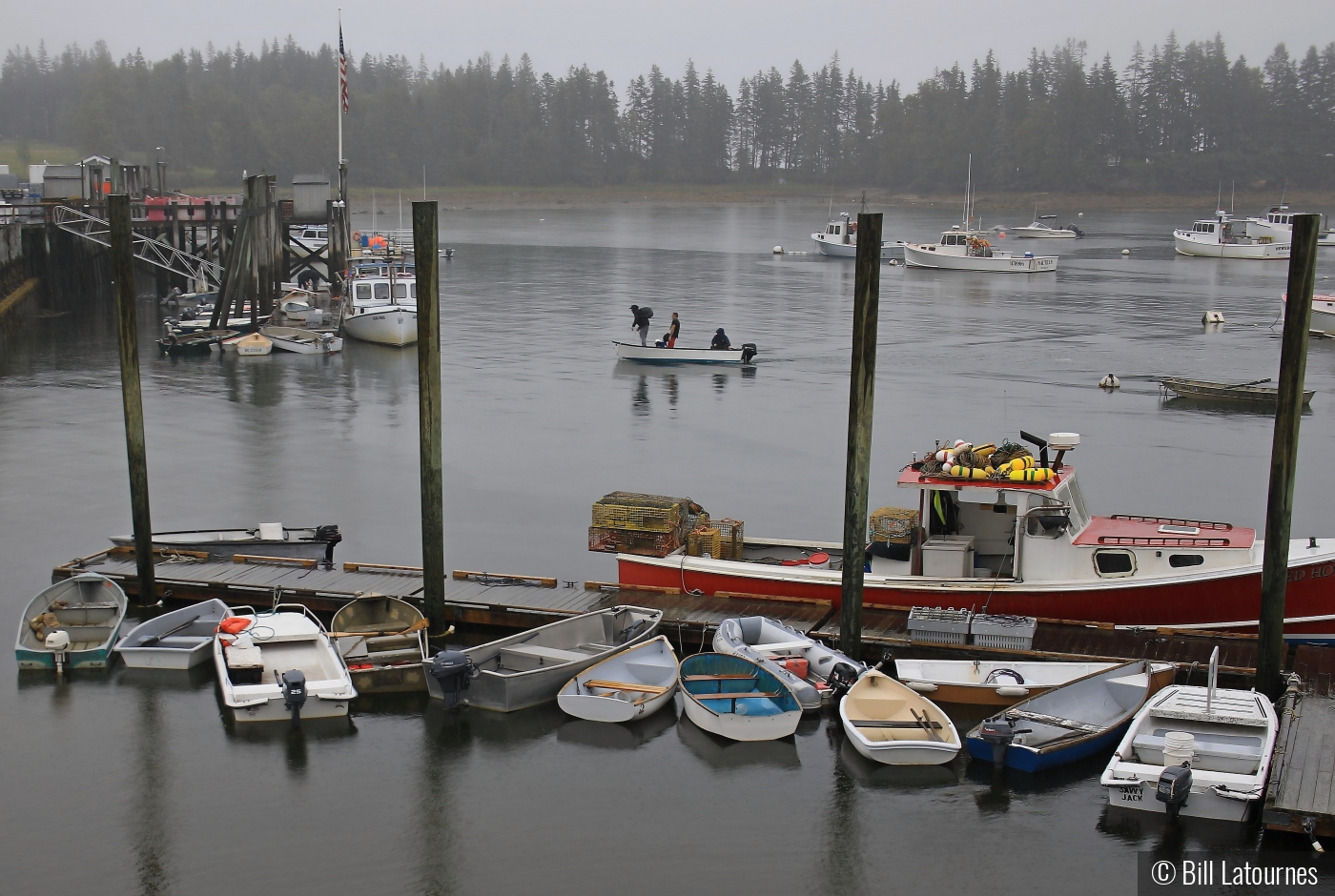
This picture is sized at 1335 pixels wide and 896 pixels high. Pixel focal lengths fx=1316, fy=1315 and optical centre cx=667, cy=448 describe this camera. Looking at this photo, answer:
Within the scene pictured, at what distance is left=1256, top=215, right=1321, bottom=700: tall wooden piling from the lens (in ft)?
52.5

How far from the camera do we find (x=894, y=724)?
16172 millimetres

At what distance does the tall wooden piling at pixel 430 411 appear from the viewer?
61.3 feet

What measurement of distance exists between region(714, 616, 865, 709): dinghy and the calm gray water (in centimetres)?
58

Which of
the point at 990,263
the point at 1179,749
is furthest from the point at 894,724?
the point at 990,263

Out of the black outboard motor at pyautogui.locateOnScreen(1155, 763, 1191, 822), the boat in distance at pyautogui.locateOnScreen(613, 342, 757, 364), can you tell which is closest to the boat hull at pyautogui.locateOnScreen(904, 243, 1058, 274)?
the boat in distance at pyautogui.locateOnScreen(613, 342, 757, 364)

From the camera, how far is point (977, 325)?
62250 millimetres

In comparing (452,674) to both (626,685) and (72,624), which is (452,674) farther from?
(72,624)

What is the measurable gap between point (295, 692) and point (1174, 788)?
34.4ft

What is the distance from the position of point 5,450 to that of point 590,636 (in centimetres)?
2130

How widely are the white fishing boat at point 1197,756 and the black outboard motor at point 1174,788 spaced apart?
0.03 feet

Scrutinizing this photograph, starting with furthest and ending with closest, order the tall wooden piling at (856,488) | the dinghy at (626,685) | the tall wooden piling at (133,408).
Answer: the tall wooden piling at (133,408), the tall wooden piling at (856,488), the dinghy at (626,685)

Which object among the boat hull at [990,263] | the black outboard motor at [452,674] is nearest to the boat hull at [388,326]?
the black outboard motor at [452,674]

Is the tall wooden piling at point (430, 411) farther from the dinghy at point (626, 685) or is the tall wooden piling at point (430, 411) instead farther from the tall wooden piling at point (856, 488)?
the tall wooden piling at point (856, 488)

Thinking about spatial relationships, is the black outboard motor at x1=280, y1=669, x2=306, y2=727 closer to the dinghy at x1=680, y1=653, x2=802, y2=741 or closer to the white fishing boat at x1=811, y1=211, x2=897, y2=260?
the dinghy at x1=680, y1=653, x2=802, y2=741
